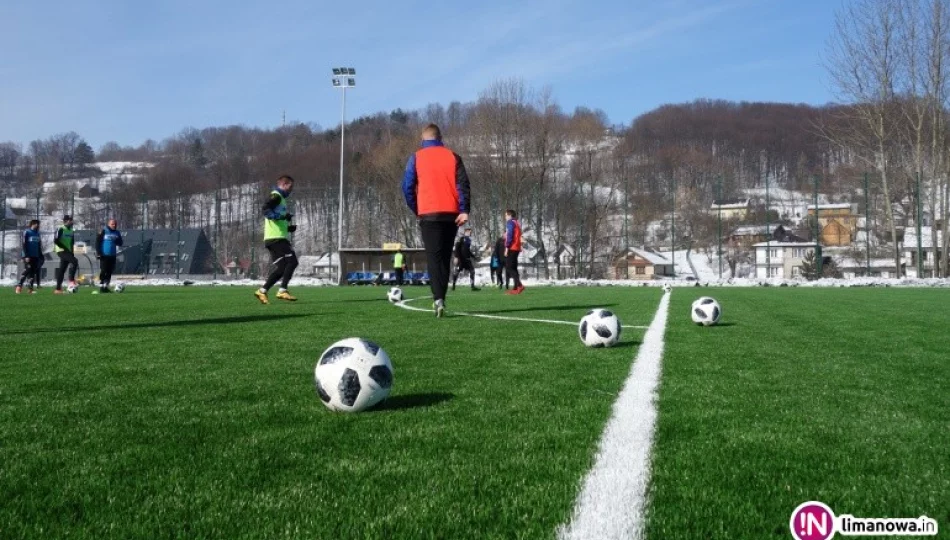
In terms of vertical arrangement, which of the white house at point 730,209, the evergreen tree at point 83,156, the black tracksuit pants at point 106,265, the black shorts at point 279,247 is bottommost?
the black tracksuit pants at point 106,265

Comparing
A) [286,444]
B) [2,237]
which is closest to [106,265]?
[286,444]

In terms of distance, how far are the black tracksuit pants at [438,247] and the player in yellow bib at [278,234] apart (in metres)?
4.30

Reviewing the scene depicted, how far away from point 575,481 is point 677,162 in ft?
191

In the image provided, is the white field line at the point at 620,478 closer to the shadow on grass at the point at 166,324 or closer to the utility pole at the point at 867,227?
the shadow on grass at the point at 166,324

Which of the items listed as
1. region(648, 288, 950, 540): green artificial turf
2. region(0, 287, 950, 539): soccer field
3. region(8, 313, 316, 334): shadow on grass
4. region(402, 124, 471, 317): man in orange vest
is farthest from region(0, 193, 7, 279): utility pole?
region(648, 288, 950, 540): green artificial turf

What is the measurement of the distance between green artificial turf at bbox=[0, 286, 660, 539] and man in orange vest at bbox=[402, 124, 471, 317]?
3.14 metres

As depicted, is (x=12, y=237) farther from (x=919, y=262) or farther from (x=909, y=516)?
(x=909, y=516)

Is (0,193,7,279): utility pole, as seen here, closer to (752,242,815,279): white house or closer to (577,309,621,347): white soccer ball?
(752,242,815,279): white house

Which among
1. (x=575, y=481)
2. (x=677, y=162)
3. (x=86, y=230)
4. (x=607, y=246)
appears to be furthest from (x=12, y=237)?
(x=575, y=481)

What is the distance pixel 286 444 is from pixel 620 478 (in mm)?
1225

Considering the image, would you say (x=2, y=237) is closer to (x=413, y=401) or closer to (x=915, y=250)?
(x=413, y=401)

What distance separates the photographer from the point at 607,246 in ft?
133

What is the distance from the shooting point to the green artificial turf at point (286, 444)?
1812 mm

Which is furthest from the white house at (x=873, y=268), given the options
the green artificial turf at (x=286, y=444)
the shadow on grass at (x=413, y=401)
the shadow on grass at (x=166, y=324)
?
the shadow on grass at (x=413, y=401)
